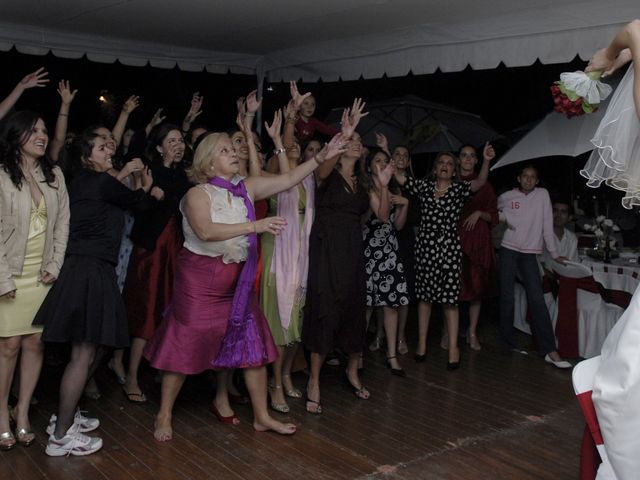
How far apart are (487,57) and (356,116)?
1.50 meters

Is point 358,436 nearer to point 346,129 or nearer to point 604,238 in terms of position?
point 346,129

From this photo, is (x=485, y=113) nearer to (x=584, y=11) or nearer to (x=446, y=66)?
(x=446, y=66)

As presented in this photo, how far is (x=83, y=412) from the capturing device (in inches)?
154

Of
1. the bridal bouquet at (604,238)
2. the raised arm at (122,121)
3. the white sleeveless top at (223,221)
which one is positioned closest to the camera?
the white sleeveless top at (223,221)

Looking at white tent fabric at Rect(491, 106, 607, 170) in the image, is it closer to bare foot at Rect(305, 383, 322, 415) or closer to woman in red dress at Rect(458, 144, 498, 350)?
woman in red dress at Rect(458, 144, 498, 350)

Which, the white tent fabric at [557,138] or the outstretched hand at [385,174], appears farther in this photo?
the white tent fabric at [557,138]

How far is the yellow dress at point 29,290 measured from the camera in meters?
3.35

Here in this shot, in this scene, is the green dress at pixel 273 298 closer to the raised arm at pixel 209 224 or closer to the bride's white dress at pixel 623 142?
the raised arm at pixel 209 224

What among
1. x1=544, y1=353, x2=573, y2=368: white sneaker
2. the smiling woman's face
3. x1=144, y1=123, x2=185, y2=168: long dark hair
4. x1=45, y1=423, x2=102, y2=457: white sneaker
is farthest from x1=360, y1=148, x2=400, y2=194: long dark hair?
x1=45, y1=423, x2=102, y2=457: white sneaker

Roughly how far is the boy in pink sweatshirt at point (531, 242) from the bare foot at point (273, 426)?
253 centimetres

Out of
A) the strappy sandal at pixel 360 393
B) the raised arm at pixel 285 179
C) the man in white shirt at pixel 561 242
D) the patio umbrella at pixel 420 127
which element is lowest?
the strappy sandal at pixel 360 393

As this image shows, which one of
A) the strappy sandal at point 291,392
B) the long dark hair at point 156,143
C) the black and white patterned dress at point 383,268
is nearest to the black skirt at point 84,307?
the long dark hair at point 156,143

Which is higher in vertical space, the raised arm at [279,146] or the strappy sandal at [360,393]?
the raised arm at [279,146]

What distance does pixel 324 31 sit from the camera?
5527 millimetres
